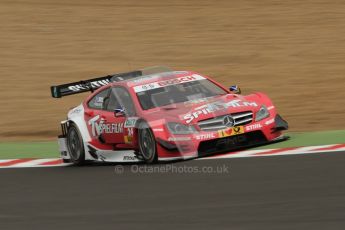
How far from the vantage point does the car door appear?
12.2 metres

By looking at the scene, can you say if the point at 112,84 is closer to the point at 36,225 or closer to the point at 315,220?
the point at 36,225

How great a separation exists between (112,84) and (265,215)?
228 inches

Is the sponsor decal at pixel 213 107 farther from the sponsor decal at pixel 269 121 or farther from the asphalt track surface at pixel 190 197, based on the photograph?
the asphalt track surface at pixel 190 197

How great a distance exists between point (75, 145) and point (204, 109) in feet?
7.57

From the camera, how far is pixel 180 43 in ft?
80.6

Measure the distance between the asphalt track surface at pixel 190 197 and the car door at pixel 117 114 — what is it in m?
0.63

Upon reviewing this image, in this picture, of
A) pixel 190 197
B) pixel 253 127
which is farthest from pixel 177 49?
pixel 190 197

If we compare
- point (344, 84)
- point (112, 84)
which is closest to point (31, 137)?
point (112, 84)

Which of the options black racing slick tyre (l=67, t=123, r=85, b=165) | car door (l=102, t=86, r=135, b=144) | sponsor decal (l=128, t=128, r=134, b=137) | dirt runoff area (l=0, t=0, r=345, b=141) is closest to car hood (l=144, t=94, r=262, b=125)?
sponsor decal (l=128, t=128, r=134, b=137)

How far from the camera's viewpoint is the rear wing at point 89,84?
43.8 feet

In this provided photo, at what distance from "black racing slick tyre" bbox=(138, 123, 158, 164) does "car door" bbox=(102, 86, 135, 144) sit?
268mm

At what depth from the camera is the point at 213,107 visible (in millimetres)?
11828

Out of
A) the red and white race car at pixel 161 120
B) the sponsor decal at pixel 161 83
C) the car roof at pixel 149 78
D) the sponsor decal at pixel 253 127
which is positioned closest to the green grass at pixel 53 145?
the red and white race car at pixel 161 120

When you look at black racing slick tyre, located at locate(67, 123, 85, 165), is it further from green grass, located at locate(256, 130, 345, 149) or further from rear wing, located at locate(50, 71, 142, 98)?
green grass, located at locate(256, 130, 345, 149)
